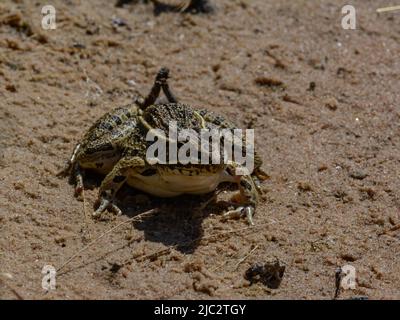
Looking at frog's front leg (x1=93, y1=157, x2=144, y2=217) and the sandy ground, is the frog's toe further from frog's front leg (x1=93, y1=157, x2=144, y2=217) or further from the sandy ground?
the sandy ground

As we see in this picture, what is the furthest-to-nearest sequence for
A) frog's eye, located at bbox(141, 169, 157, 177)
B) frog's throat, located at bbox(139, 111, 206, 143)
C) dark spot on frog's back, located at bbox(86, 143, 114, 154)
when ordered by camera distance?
dark spot on frog's back, located at bbox(86, 143, 114, 154), frog's eye, located at bbox(141, 169, 157, 177), frog's throat, located at bbox(139, 111, 206, 143)

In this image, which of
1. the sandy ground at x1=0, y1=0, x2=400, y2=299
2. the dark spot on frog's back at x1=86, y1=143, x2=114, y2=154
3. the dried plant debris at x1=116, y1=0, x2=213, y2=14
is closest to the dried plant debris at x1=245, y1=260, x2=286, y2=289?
the sandy ground at x1=0, y1=0, x2=400, y2=299

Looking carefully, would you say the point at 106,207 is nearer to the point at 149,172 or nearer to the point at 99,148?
the point at 149,172

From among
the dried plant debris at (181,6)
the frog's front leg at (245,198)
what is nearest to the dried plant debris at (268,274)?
the frog's front leg at (245,198)

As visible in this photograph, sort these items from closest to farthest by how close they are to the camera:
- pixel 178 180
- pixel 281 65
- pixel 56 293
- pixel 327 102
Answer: pixel 56 293, pixel 178 180, pixel 327 102, pixel 281 65

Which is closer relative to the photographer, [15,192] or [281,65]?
[15,192]

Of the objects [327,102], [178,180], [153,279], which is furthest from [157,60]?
[153,279]

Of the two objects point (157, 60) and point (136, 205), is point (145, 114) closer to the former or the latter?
point (136, 205)

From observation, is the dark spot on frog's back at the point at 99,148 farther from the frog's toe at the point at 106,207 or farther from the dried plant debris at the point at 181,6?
the dried plant debris at the point at 181,6
